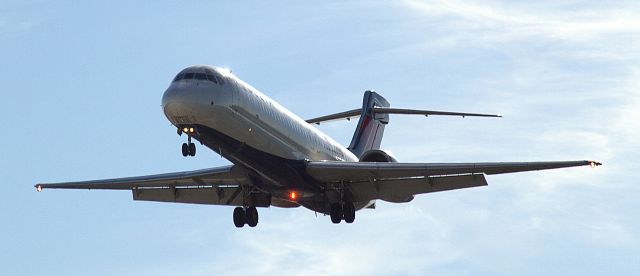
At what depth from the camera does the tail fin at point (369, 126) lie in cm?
5041

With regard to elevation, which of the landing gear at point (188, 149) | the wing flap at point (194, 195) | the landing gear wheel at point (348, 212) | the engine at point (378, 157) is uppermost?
the engine at point (378, 157)

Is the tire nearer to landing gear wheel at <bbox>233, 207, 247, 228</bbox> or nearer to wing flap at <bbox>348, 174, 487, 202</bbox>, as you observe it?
wing flap at <bbox>348, 174, 487, 202</bbox>

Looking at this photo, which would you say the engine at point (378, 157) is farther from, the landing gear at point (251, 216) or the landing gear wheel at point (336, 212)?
the landing gear at point (251, 216)

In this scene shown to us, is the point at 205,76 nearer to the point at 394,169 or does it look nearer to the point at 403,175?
the point at 394,169

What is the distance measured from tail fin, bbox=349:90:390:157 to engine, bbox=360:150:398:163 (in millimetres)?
3784

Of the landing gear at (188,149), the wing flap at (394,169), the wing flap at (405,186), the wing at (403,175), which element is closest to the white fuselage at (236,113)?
the landing gear at (188,149)

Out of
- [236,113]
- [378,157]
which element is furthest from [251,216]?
[236,113]

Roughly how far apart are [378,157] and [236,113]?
781cm

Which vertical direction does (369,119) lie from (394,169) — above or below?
above

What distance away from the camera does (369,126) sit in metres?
51.6

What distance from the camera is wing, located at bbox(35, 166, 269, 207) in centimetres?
4372

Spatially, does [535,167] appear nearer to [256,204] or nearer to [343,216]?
[343,216]

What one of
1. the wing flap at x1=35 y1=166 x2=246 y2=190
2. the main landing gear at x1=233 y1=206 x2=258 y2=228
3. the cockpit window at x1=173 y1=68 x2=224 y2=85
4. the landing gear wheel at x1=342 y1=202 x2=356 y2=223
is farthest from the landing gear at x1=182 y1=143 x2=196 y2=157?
the landing gear wheel at x1=342 y1=202 x2=356 y2=223

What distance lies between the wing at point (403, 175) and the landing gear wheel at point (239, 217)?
307cm
